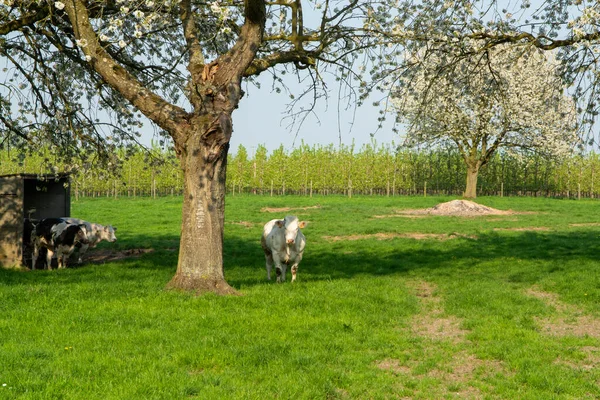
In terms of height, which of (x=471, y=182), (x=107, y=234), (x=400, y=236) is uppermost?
(x=471, y=182)

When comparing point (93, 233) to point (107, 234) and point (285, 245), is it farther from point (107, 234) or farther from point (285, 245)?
point (285, 245)

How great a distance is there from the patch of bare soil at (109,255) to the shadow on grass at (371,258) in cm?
55

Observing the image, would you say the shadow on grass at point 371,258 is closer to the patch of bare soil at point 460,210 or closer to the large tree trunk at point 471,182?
the patch of bare soil at point 460,210

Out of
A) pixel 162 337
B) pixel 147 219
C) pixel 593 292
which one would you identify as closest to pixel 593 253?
pixel 593 292

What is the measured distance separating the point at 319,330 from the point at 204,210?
4.29m

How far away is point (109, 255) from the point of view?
22.0 m

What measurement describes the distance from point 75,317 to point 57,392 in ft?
12.6

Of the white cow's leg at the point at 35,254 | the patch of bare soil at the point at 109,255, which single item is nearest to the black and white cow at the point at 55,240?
the white cow's leg at the point at 35,254

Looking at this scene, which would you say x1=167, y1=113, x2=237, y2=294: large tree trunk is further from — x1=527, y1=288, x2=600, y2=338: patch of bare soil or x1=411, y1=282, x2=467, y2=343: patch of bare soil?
x1=527, y1=288, x2=600, y2=338: patch of bare soil

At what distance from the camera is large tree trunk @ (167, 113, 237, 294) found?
1355 centimetres

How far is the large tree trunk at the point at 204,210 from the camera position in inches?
534

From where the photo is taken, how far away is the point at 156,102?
14.0 m

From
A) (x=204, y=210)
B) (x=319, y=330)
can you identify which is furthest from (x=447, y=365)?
(x=204, y=210)

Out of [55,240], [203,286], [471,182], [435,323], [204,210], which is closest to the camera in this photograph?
[435,323]
